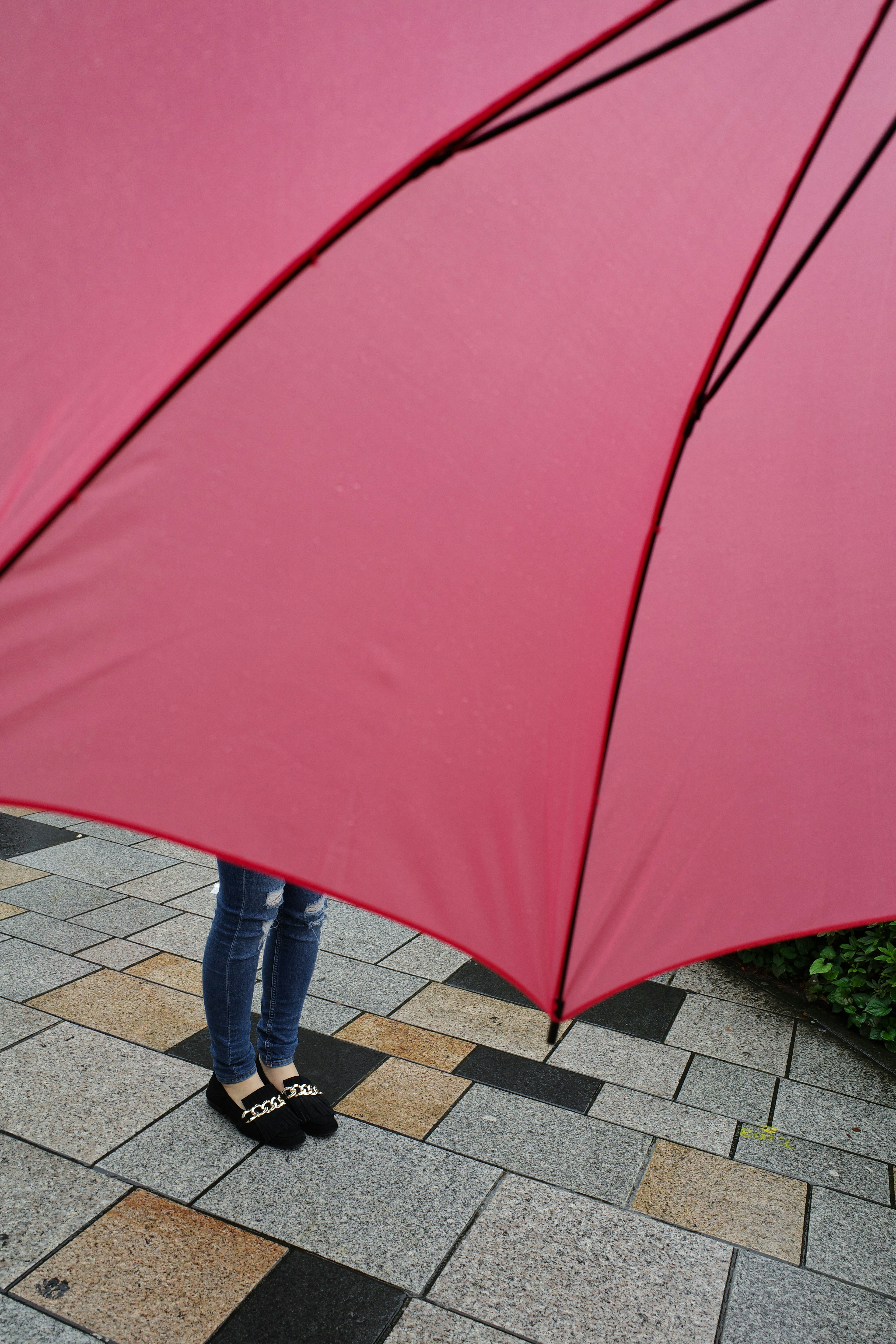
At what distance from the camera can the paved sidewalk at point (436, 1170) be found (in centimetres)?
228

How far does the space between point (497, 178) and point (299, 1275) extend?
2.35 m

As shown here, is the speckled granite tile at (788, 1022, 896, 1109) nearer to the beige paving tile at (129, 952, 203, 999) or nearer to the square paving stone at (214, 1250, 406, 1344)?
the square paving stone at (214, 1250, 406, 1344)

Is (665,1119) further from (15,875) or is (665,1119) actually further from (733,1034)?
(15,875)

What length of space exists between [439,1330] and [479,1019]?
151 cm

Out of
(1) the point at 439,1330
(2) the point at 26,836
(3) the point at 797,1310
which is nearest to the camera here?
(1) the point at 439,1330

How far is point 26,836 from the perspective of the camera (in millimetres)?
5199

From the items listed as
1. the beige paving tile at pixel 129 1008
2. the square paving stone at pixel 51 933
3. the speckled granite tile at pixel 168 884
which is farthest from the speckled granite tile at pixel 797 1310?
the speckled granite tile at pixel 168 884

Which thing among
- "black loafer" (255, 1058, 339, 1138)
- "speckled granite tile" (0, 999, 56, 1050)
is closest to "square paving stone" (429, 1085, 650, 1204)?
"black loafer" (255, 1058, 339, 1138)

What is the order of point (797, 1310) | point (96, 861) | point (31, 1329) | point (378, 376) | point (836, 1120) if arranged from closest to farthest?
point (378, 376)
point (31, 1329)
point (797, 1310)
point (836, 1120)
point (96, 861)

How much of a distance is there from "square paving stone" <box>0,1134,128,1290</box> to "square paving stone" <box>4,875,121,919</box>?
5.39 feet

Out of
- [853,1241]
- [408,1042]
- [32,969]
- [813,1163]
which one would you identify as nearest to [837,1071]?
[813,1163]

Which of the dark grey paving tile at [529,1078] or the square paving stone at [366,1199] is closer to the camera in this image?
the square paving stone at [366,1199]

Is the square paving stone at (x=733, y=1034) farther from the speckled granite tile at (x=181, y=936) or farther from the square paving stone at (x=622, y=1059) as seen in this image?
the speckled granite tile at (x=181, y=936)

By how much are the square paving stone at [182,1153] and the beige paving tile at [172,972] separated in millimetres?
790
